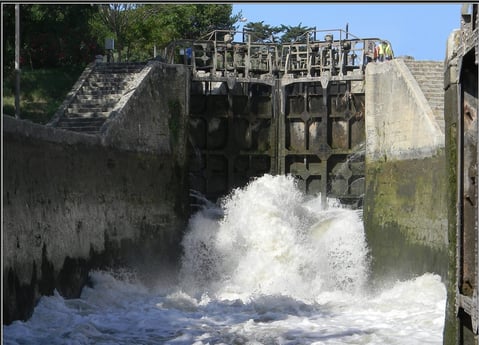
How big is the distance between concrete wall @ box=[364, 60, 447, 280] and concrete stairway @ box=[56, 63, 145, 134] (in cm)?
485

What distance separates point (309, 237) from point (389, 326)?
19.3 feet

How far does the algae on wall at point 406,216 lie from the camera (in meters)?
15.3

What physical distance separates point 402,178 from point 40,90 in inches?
368

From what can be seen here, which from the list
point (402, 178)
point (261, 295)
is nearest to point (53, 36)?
point (402, 178)

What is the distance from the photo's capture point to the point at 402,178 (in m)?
17.2

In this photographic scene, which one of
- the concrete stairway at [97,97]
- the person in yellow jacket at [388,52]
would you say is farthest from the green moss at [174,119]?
the person in yellow jacket at [388,52]

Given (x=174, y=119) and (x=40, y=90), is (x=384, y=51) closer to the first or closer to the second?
(x=174, y=119)

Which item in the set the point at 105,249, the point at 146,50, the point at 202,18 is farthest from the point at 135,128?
the point at 202,18

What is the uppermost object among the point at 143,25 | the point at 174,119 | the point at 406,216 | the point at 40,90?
the point at 143,25

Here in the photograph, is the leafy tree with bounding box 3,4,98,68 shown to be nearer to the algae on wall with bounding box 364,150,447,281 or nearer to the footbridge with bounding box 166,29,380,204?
the footbridge with bounding box 166,29,380,204

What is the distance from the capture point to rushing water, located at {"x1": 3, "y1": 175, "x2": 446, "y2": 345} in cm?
1209

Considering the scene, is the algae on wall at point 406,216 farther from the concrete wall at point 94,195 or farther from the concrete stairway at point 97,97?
the concrete stairway at point 97,97

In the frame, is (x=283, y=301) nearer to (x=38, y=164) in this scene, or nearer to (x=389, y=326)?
(x=389, y=326)

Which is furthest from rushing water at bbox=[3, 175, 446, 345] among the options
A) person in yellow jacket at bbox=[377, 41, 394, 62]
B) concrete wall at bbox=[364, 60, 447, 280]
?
person in yellow jacket at bbox=[377, 41, 394, 62]
